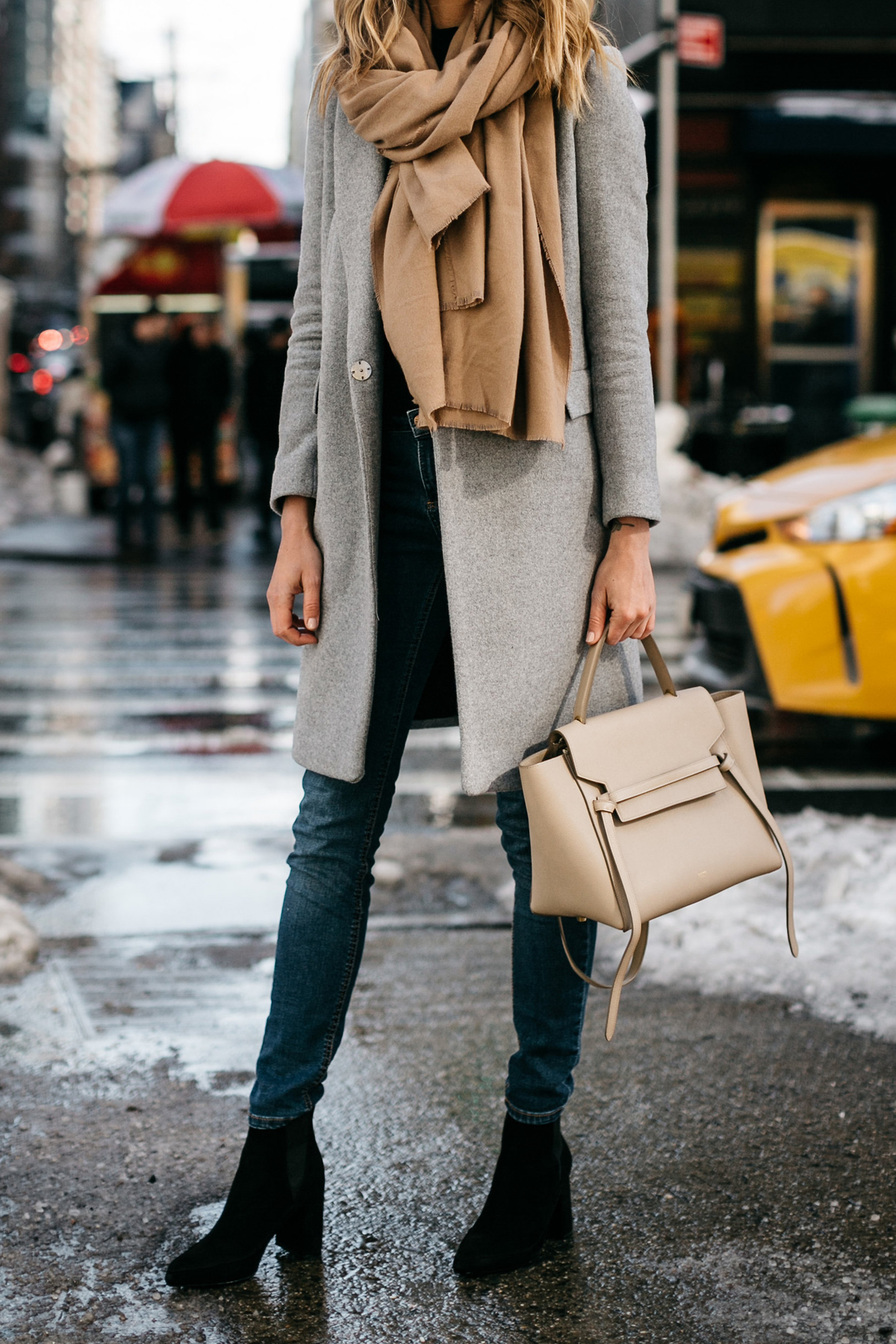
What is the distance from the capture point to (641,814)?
2299 mm

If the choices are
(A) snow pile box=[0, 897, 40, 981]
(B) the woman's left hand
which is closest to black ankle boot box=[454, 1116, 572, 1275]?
(B) the woman's left hand

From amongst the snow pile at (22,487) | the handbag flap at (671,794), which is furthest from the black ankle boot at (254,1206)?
the snow pile at (22,487)

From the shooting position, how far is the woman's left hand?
94.6 inches

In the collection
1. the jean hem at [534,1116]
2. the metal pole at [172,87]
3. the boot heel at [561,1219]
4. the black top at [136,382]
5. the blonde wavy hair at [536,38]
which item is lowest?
the boot heel at [561,1219]

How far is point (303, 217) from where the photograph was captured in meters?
2.50

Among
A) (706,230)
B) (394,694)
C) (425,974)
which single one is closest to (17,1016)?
(425,974)

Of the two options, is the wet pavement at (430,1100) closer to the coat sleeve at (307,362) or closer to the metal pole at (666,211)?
the coat sleeve at (307,362)

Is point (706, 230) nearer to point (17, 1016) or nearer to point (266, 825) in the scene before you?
point (266, 825)

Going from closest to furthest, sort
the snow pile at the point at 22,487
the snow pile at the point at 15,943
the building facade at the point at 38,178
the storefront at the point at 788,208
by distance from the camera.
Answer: the snow pile at the point at 15,943 < the storefront at the point at 788,208 < the snow pile at the point at 22,487 < the building facade at the point at 38,178

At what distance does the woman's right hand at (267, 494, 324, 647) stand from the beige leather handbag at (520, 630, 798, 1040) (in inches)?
16.6

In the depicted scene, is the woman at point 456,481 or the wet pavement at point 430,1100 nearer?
the woman at point 456,481

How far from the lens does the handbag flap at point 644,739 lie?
2297 millimetres

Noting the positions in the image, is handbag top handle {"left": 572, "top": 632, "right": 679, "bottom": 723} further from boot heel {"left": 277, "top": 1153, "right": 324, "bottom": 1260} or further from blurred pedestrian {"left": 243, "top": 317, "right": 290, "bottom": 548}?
blurred pedestrian {"left": 243, "top": 317, "right": 290, "bottom": 548}

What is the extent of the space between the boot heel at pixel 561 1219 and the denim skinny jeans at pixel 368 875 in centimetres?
15
